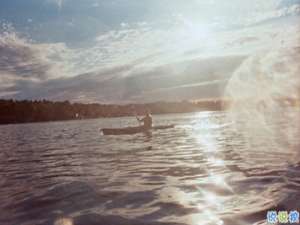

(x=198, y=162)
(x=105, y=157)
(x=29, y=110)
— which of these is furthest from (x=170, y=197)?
(x=29, y=110)

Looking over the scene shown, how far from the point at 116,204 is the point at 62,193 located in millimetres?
3311

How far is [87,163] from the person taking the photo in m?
23.6

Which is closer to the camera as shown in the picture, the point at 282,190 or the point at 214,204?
the point at 214,204

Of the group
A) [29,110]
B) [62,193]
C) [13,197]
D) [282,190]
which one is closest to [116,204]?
[62,193]

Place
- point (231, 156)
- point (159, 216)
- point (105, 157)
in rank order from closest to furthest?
point (159, 216) < point (231, 156) < point (105, 157)

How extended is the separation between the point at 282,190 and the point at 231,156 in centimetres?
1036

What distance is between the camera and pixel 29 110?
19375 cm

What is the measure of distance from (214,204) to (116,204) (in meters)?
3.46

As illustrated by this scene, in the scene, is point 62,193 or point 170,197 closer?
point 170,197

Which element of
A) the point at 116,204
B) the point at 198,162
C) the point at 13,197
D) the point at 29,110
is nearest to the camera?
the point at 116,204

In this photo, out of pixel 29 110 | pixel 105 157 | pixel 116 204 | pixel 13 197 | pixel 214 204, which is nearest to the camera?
pixel 214 204

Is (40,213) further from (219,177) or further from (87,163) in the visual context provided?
(87,163)

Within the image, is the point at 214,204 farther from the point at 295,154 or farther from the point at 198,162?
the point at 295,154

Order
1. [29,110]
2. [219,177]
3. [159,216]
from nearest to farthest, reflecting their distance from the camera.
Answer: [159,216], [219,177], [29,110]
